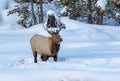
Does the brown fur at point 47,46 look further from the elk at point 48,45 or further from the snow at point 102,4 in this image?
the snow at point 102,4

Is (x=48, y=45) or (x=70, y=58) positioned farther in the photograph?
(x=70, y=58)

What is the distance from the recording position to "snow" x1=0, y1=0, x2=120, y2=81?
953cm

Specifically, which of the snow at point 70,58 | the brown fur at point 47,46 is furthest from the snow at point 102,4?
the brown fur at point 47,46

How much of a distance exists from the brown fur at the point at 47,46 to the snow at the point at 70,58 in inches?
8.1

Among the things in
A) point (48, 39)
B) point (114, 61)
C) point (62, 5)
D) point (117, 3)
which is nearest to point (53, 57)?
point (48, 39)

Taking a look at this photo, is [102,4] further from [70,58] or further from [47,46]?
[47,46]

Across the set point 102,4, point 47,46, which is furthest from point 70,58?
point 102,4

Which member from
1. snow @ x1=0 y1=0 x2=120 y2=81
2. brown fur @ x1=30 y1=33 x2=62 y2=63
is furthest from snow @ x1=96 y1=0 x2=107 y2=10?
brown fur @ x1=30 y1=33 x2=62 y2=63

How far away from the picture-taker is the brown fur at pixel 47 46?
12.9 m

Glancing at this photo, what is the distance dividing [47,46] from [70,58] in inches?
30.7

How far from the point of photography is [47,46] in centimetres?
1298

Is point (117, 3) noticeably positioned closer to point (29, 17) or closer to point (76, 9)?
point (76, 9)

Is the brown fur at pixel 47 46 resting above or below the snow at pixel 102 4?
above

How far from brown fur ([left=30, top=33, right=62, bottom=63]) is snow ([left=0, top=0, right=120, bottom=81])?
21 cm
